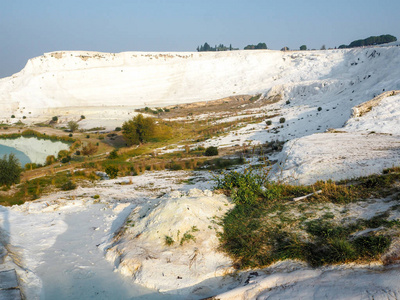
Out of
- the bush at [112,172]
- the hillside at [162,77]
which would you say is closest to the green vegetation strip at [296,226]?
the bush at [112,172]

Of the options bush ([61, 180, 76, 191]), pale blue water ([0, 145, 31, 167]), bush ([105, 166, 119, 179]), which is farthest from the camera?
pale blue water ([0, 145, 31, 167])

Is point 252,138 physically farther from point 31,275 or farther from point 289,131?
point 31,275

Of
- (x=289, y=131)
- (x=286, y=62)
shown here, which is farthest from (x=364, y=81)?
(x=286, y=62)

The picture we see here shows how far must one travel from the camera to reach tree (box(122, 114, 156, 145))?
32.2m

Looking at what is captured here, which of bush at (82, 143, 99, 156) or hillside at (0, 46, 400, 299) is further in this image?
bush at (82, 143, 99, 156)

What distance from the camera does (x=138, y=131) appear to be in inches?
1300

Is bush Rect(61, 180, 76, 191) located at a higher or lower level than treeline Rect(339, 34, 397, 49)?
lower

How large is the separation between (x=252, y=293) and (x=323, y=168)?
740 cm

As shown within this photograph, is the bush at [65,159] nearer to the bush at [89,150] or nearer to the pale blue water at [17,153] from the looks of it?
the bush at [89,150]

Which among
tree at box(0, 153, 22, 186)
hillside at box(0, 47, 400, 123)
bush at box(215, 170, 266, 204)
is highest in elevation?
hillside at box(0, 47, 400, 123)

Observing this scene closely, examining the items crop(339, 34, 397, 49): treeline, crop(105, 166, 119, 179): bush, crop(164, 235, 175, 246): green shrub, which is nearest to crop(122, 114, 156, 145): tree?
crop(105, 166, 119, 179): bush

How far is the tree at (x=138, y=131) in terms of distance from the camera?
32188 millimetres

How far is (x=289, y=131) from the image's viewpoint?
89.1ft

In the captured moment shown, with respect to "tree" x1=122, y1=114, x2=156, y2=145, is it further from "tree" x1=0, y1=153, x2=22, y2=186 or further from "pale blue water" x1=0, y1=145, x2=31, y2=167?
"tree" x1=0, y1=153, x2=22, y2=186
